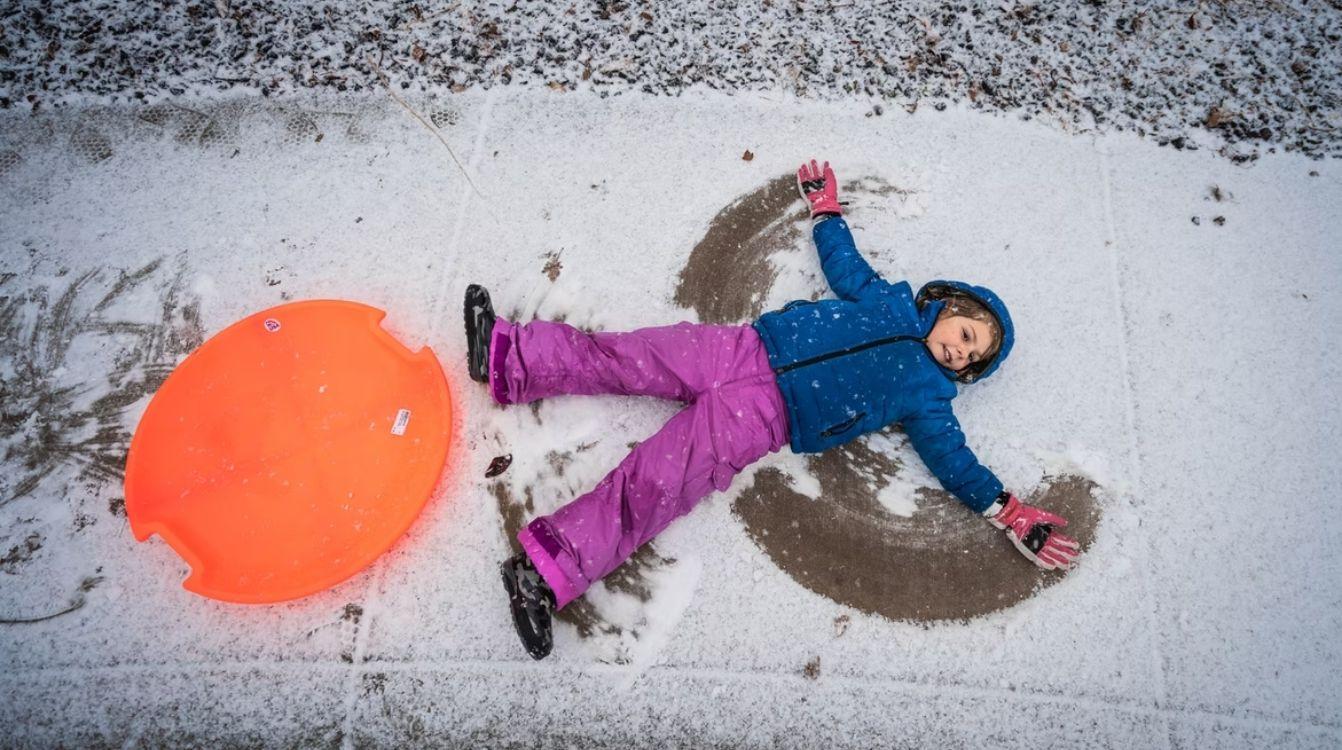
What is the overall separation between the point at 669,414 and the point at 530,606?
706mm

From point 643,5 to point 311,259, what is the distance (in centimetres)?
152

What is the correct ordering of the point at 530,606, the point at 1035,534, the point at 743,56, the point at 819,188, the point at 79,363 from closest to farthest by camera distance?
the point at 530,606, the point at 1035,534, the point at 79,363, the point at 819,188, the point at 743,56

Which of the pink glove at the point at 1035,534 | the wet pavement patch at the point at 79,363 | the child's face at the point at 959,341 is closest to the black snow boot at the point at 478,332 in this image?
the wet pavement patch at the point at 79,363

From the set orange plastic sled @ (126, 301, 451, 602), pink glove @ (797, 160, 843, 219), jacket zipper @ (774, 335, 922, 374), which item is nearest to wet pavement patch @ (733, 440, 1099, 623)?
jacket zipper @ (774, 335, 922, 374)

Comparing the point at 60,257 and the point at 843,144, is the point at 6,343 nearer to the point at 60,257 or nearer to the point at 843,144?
the point at 60,257

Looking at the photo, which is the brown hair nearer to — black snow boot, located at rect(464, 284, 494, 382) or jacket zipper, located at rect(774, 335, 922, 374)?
jacket zipper, located at rect(774, 335, 922, 374)

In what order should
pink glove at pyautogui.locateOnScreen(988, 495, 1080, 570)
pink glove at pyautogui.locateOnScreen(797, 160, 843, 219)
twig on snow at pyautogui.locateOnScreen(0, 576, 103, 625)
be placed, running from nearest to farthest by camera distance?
A: twig on snow at pyautogui.locateOnScreen(0, 576, 103, 625) → pink glove at pyautogui.locateOnScreen(988, 495, 1080, 570) → pink glove at pyautogui.locateOnScreen(797, 160, 843, 219)

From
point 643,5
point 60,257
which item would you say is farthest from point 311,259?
point 643,5

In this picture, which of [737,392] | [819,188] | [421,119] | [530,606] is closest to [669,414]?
[737,392]

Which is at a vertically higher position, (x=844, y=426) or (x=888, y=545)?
(x=844, y=426)

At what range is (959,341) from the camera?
82.9 inches

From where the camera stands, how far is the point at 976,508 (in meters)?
2.10

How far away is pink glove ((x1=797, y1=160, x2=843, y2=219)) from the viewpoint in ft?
7.90

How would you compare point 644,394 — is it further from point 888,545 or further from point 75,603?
point 75,603
